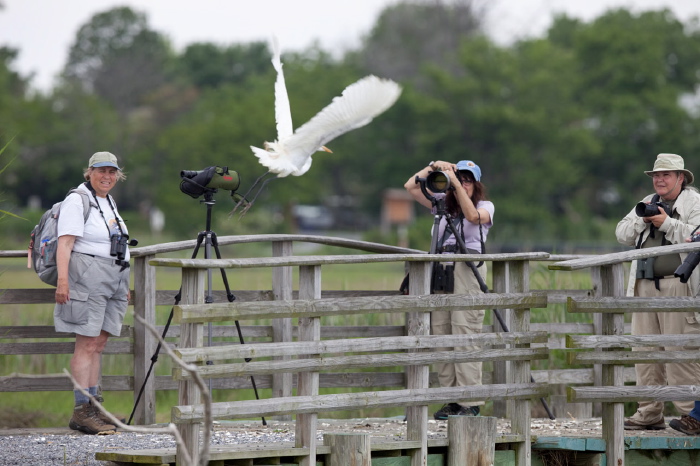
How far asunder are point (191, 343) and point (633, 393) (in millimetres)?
2373

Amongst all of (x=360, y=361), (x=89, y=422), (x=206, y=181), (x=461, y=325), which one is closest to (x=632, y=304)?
(x=461, y=325)

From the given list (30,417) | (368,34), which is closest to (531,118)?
(368,34)

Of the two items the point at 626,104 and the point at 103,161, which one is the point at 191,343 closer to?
the point at 103,161

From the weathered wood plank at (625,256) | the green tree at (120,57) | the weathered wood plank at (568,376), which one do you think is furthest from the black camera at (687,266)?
the green tree at (120,57)

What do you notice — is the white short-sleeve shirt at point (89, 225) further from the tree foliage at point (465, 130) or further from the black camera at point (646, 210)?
the tree foliage at point (465, 130)

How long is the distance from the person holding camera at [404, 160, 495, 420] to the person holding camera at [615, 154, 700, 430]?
0.84m

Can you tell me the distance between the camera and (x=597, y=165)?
40.8m

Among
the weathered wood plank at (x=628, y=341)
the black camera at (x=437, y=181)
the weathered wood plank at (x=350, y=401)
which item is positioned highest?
the black camera at (x=437, y=181)

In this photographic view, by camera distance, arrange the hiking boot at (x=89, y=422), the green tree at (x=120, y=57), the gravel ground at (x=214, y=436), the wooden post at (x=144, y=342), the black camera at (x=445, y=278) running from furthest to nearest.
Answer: the green tree at (x=120, y=57)
the wooden post at (x=144, y=342)
the black camera at (x=445, y=278)
the hiking boot at (x=89, y=422)
the gravel ground at (x=214, y=436)

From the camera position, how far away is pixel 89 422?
6.08 metres

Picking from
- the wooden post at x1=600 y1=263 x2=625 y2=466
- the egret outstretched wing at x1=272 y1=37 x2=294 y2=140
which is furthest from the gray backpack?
the wooden post at x1=600 y1=263 x2=625 y2=466

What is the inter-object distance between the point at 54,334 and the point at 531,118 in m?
32.3

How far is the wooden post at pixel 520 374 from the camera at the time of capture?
571cm

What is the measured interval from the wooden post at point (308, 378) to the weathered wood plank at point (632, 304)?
4.34 feet
